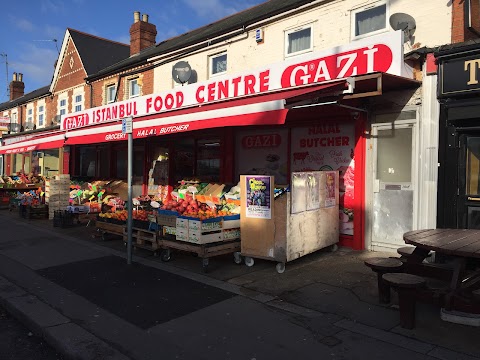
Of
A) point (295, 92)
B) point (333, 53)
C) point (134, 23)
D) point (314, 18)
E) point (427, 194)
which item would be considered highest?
point (134, 23)

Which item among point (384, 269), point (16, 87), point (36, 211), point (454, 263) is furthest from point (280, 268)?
point (16, 87)

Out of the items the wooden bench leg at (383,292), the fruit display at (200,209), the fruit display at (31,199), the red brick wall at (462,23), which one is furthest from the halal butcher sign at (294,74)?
the fruit display at (31,199)

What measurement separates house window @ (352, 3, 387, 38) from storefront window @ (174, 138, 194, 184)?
5.63m

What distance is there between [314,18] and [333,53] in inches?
70.9

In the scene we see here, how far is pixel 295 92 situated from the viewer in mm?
7246

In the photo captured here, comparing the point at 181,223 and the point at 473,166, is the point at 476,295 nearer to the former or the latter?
the point at 473,166

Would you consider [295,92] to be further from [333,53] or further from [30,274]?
[30,274]

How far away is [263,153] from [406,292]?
5.88 metres

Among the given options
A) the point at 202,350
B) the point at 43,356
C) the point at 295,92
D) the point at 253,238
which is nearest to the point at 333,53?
the point at 295,92

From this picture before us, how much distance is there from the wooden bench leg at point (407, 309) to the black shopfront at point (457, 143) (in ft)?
9.31

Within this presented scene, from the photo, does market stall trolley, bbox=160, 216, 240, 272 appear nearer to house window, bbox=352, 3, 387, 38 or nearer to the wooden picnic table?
the wooden picnic table

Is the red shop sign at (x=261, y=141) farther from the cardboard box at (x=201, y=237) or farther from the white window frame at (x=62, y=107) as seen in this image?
the white window frame at (x=62, y=107)

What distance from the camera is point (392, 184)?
704 centimetres

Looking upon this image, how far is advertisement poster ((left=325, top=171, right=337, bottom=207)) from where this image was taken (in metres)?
7.00
